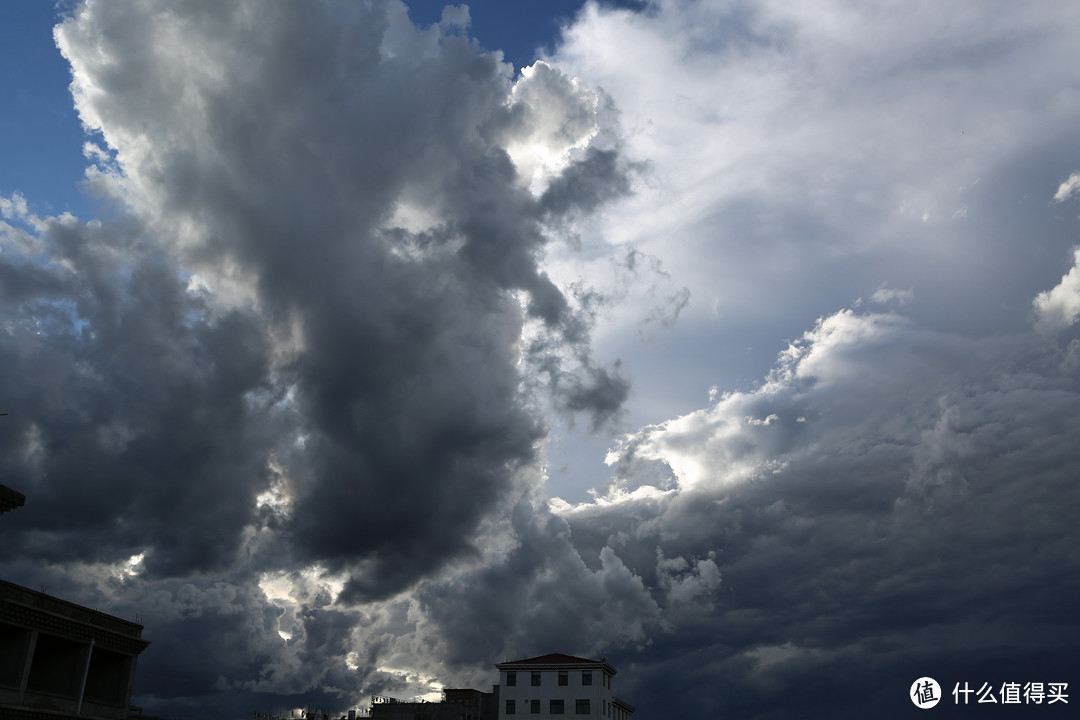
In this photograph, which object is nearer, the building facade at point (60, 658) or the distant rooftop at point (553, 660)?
the building facade at point (60, 658)

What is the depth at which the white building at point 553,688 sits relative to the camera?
11931 cm

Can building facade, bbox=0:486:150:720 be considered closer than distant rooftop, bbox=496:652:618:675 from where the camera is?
Yes

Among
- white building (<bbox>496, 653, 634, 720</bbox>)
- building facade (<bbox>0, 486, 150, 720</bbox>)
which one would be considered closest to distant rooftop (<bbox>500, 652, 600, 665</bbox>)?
white building (<bbox>496, 653, 634, 720</bbox>)

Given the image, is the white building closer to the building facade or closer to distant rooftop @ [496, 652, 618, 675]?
distant rooftop @ [496, 652, 618, 675]

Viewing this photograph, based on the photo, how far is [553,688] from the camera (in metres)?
121

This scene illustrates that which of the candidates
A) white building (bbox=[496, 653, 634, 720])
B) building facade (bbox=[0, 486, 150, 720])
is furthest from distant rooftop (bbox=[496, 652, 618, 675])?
building facade (bbox=[0, 486, 150, 720])

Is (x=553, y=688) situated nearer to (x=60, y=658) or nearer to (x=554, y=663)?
(x=554, y=663)

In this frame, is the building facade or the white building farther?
the white building

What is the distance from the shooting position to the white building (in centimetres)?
11931

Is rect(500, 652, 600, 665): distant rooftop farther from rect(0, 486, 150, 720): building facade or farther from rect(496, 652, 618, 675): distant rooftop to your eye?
rect(0, 486, 150, 720): building facade

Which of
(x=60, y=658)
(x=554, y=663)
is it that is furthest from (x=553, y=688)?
(x=60, y=658)

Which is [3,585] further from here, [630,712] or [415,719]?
[630,712]

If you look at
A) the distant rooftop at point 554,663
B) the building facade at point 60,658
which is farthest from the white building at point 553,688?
the building facade at point 60,658

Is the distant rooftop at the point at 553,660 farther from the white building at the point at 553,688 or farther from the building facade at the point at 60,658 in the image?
the building facade at the point at 60,658
